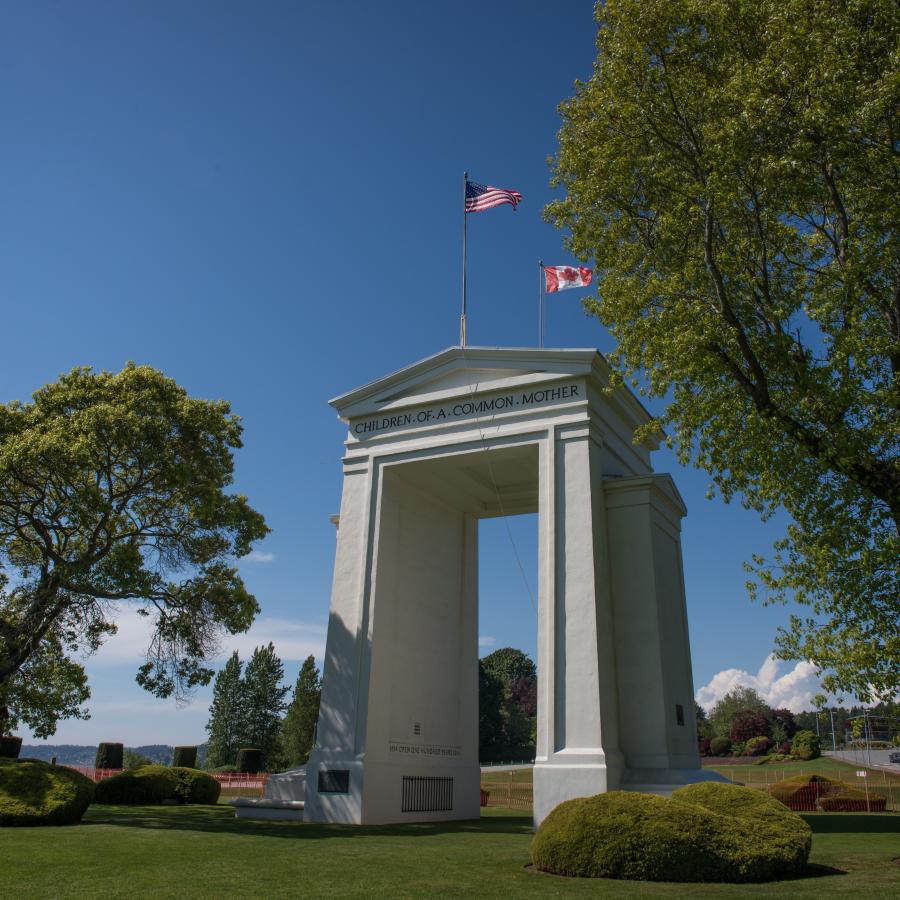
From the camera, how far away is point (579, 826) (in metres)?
10.3

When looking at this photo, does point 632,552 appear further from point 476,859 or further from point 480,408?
point 476,859

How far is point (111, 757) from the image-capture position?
3503 cm

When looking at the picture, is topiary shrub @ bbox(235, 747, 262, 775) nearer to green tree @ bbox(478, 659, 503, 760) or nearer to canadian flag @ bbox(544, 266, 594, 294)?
canadian flag @ bbox(544, 266, 594, 294)

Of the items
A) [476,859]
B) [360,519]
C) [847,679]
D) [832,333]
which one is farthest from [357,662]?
[832,333]

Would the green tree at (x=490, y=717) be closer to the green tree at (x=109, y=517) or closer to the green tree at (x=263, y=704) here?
the green tree at (x=263, y=704)

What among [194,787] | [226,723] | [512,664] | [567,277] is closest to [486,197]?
[567,277]

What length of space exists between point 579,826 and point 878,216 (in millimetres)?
10237

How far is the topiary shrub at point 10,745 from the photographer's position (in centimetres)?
2951

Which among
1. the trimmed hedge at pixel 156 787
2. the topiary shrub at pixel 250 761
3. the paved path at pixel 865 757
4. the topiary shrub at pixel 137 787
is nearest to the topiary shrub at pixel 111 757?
the topiary shrub at pixel 250 761

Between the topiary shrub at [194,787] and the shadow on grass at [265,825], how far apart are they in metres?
3.62

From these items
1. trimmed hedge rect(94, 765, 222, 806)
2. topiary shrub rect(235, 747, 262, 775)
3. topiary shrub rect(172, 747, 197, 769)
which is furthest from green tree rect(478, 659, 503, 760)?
trimmed hedge rect(94, 765, 222, 806)

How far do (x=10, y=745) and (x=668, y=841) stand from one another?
2893 centimetres

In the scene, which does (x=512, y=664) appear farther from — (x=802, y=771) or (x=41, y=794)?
(x=41, y=794)

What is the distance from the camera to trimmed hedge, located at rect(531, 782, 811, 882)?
373 inches
